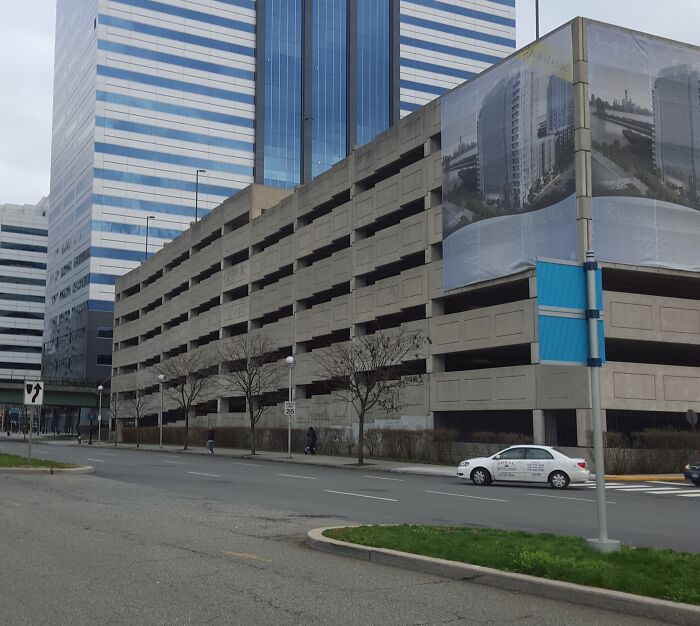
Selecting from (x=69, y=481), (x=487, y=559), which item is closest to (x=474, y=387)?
(x=69, y=481)

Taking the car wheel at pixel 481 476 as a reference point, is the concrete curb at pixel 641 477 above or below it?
below

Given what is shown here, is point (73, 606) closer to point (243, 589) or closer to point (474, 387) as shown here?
point (243, 589)

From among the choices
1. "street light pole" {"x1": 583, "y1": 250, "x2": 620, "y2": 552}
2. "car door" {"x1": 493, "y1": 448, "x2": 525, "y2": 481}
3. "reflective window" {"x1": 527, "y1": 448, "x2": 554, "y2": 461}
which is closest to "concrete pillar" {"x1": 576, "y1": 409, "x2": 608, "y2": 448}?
"reflective window" {"x1": 527, "y1": 448, "x2": 554, "y2": 461}

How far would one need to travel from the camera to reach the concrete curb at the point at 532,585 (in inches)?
270

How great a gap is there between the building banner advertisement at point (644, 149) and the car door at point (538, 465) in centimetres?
1193

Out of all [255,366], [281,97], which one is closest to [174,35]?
[281,97]

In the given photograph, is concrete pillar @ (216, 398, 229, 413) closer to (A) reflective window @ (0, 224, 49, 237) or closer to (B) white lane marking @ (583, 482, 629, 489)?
(B) white lane marking @ (583, 482, 629, 489)

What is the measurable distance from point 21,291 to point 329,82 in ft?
226

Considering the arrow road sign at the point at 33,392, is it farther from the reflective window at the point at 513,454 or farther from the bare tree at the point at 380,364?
the bare tree at the point at 380,364

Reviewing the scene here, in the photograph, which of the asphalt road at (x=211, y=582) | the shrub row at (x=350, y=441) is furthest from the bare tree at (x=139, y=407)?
the asphalt road at (x=211, y=582)

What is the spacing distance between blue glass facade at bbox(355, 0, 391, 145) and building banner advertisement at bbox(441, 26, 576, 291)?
72.9 m

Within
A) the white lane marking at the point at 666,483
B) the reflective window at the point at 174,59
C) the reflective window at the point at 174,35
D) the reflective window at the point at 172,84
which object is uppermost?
the reflective window at the point at 174,35

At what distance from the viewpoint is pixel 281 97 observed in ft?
360

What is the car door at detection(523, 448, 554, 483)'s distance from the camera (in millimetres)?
25297
